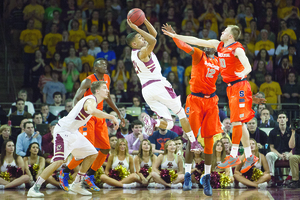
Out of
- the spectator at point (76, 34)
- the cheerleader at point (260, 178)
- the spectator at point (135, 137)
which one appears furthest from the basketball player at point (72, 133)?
the spectator at point (76, 34)

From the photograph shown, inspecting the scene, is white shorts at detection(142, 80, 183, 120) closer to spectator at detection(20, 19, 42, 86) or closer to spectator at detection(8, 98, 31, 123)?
spectator at detection(8, 98, 31, 123)

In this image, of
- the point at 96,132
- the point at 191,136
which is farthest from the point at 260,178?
the point at 96,132

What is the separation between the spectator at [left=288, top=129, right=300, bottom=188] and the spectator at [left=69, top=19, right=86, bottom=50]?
7330 mm

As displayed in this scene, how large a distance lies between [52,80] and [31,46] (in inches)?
67.3

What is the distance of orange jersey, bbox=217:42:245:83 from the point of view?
689 cm

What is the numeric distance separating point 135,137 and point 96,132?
2367 millimetres

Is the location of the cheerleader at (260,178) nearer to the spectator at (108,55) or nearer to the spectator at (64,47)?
the spectator at (108,55)

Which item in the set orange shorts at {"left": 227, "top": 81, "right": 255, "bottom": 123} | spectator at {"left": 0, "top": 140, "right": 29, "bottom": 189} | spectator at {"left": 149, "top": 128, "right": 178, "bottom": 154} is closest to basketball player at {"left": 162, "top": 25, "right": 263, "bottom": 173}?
orange shorts at {"left": 227, "top": 81, "right": 255, "bottom": 123}

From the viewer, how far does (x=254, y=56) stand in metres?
13.1

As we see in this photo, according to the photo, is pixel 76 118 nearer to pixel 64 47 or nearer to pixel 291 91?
pixel 64 47

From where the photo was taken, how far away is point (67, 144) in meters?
7.09

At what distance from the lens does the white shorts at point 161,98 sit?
23.3 feet

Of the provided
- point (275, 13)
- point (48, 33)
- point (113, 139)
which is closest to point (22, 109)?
point (113, 139)

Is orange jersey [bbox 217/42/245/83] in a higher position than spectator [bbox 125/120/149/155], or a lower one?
higher
